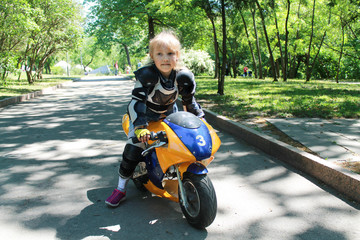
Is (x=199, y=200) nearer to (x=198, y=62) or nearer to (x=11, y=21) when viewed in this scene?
(x=11, y=21)

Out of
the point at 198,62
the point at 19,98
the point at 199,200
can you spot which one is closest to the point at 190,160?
the point at 199,200

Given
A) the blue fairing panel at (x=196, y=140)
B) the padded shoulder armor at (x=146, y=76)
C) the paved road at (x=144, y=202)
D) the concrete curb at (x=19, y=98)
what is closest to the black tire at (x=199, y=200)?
the paved road at (x=144, y=202)

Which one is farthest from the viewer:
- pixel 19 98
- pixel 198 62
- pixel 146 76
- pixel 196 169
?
pixel 198 62

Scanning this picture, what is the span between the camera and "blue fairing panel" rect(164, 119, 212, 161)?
8.44 feet

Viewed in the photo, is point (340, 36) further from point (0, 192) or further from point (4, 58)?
point (0, 192)

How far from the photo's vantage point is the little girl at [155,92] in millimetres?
2971

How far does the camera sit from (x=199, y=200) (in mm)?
2662

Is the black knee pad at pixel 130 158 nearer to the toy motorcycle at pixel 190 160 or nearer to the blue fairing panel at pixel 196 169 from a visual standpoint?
the toy motorcycle at pixel 190 160

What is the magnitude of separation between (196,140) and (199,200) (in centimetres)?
49

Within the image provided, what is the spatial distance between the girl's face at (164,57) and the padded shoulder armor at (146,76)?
0.10m

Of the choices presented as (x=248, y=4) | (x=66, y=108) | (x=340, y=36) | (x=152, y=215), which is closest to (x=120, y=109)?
(x=66, y=108)

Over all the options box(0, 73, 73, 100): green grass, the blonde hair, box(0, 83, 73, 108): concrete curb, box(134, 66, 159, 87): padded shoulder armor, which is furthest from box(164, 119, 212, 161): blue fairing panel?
box(0, 73, 73, 100): green grass

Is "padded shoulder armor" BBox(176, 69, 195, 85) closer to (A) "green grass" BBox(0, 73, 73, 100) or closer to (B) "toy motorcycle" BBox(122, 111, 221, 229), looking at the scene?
(B) "toy motorcycle" BBox(122, 111, 221, 229)

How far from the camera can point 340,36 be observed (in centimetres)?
3053
